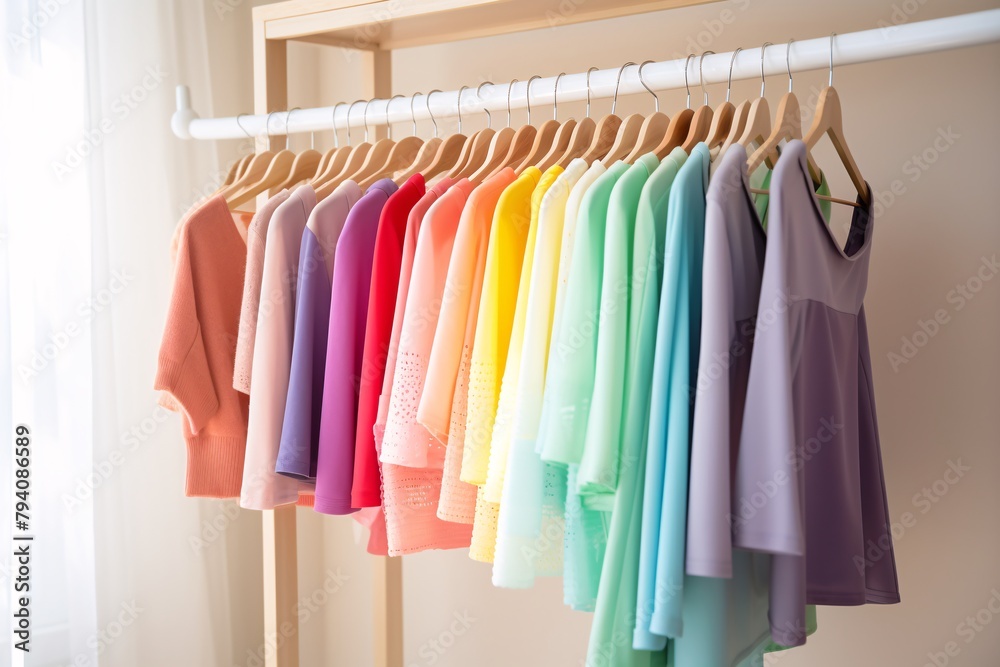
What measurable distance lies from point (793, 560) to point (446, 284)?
686mm

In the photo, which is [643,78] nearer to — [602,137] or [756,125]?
[602,137]

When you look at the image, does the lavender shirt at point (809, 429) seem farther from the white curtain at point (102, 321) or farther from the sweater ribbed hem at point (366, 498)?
the white curtain at point (102, 321)

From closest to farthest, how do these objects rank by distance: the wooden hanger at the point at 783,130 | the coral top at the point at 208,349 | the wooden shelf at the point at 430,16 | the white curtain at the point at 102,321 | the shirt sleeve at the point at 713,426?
the shirt sleeve at the point at 713,426, the wooden hanger at the point at 783,130, the coral top at the point at 208,349, the wooden shelf at the point at 430,16, the white curtain at the point at 102,321

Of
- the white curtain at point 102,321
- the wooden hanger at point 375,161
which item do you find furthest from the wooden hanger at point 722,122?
the white curtain at point 102,321

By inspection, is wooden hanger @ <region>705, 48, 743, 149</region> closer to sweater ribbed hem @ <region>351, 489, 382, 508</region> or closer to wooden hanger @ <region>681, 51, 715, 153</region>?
wooden hanger @ <region>681, 51, 715, 153</region>

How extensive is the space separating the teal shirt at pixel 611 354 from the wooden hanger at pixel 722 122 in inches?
7.2

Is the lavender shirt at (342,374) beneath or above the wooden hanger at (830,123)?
beneath

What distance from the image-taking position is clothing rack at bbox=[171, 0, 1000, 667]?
147 cm

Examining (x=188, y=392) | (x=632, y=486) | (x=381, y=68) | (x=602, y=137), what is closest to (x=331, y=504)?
(x=188, y=392)

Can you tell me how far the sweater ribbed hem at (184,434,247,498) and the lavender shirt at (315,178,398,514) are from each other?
A: 10.7 inches

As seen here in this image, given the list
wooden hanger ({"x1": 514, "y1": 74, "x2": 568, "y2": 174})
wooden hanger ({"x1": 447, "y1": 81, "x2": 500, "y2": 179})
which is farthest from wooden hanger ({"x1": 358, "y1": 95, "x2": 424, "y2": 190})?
wooden hanger ({"x1": 514, "y1": 74, "x2": 568, "y2": 174})

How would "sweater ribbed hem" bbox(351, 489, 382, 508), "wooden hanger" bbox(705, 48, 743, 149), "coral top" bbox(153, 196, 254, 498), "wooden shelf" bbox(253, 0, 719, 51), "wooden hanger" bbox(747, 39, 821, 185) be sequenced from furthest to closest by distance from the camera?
"wooden shelf" bbox(253, 0, 719, 51) < "coral top" bbox(153, 196, 254, 498) < "sweater ribbed hem" bbox(351, 489, 382, 508) < "wooden hanger" bbox(705, 48, 743, 149) < "wooden hanger" bbox(747, 39, 821, 185)

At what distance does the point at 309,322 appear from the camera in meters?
1.59

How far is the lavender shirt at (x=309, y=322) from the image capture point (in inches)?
61.7
